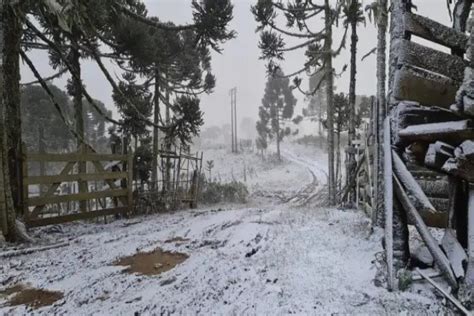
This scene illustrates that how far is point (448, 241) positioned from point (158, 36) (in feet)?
37.3

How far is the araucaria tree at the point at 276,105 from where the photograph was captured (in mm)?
38353

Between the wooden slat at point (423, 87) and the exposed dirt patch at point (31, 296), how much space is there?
411cm

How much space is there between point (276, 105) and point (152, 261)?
3569 centimetres

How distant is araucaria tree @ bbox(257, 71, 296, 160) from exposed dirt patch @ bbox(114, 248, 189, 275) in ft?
110

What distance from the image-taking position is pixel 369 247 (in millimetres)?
4492

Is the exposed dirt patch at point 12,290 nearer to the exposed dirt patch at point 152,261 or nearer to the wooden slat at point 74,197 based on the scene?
the exposed dirt patch at point 152,261

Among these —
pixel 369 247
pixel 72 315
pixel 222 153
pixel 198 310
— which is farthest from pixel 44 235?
pixel 222 153

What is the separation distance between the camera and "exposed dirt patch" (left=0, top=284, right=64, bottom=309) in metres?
3.29

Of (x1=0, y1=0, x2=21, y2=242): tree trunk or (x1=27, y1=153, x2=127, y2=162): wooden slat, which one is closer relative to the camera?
(x1=0, y1=0, x2=21, y2=242): tree trunk

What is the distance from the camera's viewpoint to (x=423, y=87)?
3299 mm

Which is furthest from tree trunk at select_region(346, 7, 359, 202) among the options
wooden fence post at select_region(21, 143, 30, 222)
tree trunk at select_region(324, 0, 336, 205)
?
wooden fence post at select_region(21, 143, 30, 222)

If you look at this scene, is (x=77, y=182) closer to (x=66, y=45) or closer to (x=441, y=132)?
(x=66, y=45)

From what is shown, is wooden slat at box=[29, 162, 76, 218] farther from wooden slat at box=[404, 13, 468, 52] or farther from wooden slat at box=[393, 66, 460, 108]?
wooden slat at box=[404, 13, 468, 52]

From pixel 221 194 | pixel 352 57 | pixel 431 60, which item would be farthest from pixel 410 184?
pixel 221 194
